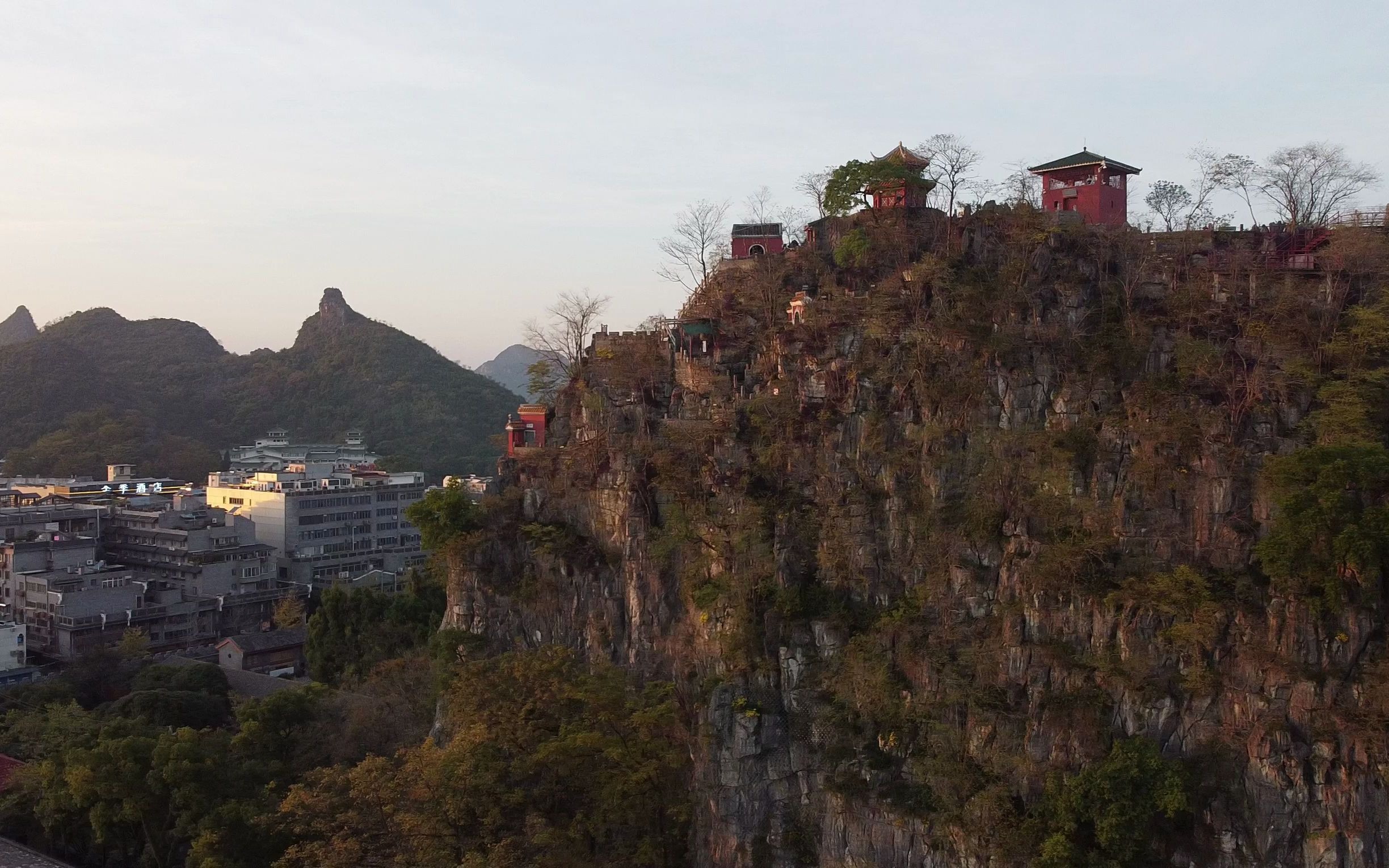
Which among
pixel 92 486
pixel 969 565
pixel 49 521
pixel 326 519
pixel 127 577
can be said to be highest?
pixel 969 565

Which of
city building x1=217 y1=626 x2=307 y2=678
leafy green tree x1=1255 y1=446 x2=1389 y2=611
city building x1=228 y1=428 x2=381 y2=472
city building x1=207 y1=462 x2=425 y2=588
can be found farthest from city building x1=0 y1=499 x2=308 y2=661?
leafy green tree x1=1255 y1=446 x2=1389 y2=611

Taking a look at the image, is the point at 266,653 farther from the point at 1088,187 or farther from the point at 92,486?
the point at 1088,187

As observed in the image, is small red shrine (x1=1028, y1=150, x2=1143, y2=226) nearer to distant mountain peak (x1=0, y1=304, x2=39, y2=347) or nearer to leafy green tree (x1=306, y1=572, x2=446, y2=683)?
leafy green tree (x1=306, y1=572, x2=446, y2=683)

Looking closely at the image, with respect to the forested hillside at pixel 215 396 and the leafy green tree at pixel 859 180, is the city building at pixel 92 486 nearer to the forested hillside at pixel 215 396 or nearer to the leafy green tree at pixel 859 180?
the forested hillside at pixel 215 396

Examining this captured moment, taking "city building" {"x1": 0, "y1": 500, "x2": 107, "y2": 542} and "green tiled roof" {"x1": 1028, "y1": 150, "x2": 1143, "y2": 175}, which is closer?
"green tiled roof" {"x1": 1028, "y1": 150, "x2": 1143, "y2": 175}

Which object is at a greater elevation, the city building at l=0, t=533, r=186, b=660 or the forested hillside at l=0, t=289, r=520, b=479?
the forested hillside at l=0, t=289, r=520, b=479

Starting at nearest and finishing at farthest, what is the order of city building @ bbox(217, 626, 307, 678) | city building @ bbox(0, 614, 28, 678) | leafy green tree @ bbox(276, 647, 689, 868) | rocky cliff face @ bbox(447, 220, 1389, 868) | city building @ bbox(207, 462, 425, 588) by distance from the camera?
rocky cliff face @ bbox(447, 220, 1389, 868) < leafy green tree @ bbox(276, 647, 689, 868) < city building @ bbox(0, 614, 28, 678) < city building @ bbox(217, 626, 307, 678) < city building @ bbox(207, 462, 425, 588)

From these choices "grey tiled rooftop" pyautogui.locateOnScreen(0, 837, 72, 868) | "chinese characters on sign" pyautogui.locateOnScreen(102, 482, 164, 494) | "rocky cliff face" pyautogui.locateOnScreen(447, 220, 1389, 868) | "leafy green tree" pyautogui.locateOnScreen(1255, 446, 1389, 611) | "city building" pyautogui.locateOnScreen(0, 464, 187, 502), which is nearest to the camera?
"leafy green tree" pyautogui.locateOnScreen(1255, 446, 1389, 611)

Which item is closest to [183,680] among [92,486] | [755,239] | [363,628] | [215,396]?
[363,628]
